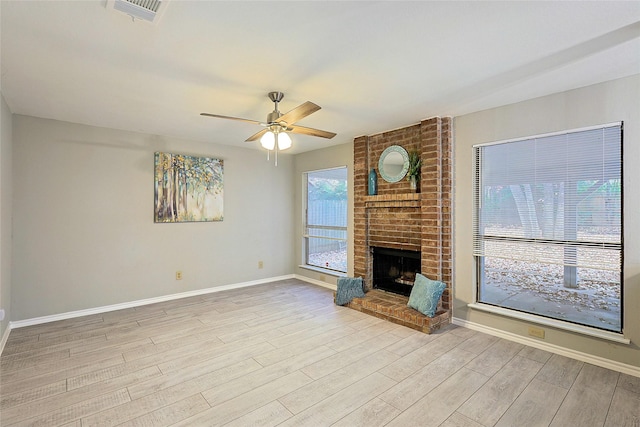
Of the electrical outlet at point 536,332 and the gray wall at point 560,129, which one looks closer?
the gray wall at point 560,129

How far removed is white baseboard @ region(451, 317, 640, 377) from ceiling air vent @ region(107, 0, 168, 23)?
403 cm

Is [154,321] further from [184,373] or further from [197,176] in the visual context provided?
[197,176]

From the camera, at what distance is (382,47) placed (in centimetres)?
214

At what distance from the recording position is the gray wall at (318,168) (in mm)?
5062

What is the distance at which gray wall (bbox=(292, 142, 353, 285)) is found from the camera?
506cm

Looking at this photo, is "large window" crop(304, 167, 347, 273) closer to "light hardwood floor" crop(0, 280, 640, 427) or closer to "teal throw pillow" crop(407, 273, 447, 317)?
"teal throw pillow" crop(407, 273, 447, 317)

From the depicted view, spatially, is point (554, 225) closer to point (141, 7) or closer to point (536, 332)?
point (536, 332)

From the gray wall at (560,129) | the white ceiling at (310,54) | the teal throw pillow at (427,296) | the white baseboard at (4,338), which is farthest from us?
the teal throw pillow at (427,296)

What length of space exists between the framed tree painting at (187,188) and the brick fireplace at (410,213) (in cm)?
234

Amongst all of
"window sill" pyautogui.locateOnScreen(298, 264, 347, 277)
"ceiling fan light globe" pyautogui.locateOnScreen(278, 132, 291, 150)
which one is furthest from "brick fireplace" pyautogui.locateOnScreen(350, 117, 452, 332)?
"ceiling fan light globe" pyautogui.locateOnScreen(278, 132, 291, 150)

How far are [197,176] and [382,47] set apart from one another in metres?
3.71

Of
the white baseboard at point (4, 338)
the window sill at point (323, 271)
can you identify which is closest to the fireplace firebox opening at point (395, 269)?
the window sill at point (323, 271)

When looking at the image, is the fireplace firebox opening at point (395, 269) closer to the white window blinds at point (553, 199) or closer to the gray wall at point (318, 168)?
the gray wall at point (318, 168)

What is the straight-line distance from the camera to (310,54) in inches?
87.4
